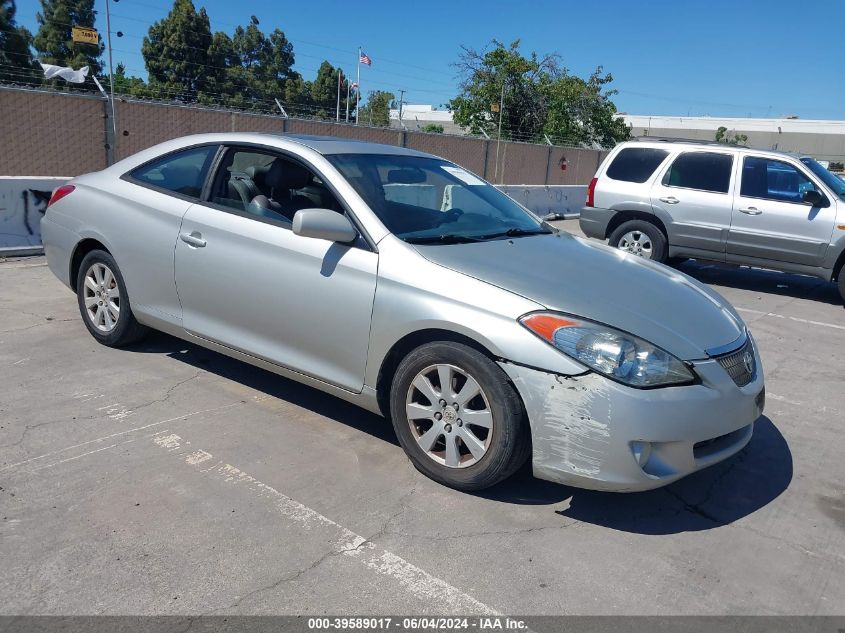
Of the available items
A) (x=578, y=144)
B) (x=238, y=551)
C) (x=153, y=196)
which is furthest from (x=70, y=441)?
(x=578, y=144)

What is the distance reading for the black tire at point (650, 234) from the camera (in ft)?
30.9

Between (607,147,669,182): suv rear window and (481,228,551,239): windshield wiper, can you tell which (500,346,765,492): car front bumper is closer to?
(481,228,551,239): windshield wiper

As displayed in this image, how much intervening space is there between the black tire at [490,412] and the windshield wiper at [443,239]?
0.62m

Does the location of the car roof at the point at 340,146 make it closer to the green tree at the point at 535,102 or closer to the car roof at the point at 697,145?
the car roof at the point at 697,145

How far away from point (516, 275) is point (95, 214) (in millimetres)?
3191

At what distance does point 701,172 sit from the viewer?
9250mm

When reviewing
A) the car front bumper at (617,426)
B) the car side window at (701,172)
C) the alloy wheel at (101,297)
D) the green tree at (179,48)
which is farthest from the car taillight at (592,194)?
the green tree at (179,48)

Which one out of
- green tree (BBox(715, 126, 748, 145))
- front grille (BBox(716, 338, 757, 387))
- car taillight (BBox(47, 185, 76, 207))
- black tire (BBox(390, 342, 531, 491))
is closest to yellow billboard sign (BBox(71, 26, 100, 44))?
car taillight (BBox(47, 185, 76, 207))

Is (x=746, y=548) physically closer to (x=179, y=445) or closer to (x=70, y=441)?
(x=179, y=445)

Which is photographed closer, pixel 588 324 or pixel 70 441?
pixel 588 324

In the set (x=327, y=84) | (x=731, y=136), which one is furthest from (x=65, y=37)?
(x=731, y=136)

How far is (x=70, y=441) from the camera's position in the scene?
12.1ft

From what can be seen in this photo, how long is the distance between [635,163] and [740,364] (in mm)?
6985

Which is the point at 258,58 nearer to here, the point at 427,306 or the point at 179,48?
the point at 179,48
